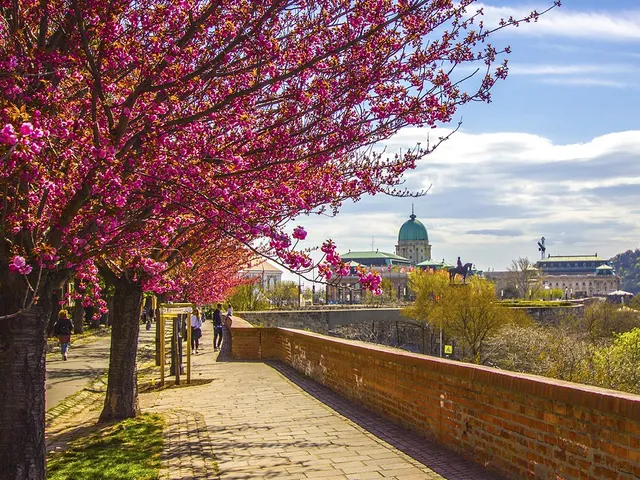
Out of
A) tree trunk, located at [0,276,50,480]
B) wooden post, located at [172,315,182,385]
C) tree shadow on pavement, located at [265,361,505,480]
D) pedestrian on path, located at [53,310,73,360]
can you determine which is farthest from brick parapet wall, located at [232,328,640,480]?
pedestrian on path, located at [53,310,73,360]

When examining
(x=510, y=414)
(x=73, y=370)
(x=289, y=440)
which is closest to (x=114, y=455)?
(x=289, y=440)

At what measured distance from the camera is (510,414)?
6.62 meters

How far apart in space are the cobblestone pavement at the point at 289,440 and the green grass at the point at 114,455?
197 mm

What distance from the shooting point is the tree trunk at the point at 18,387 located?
6520mm

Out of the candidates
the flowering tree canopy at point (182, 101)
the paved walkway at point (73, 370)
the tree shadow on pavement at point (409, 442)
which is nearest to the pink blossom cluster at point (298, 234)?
the flowering tree canopy at point (182, 101)

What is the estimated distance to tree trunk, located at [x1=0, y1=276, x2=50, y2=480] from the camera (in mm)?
6520

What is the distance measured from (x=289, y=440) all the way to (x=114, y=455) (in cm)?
197

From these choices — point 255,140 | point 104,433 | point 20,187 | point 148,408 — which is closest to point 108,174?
point 20,187

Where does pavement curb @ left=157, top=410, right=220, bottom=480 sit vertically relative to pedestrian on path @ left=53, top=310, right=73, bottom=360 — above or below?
below

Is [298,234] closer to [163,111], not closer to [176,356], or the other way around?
[163,111]

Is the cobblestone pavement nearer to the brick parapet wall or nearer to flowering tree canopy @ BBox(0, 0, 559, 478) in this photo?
the brick parapet wall

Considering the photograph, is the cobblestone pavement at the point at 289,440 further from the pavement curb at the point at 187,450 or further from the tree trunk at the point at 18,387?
the tree trunk at the point at 18,387

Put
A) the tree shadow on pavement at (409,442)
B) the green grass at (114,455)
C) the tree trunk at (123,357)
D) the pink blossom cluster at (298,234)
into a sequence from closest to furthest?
the pink blossom cluster at (298,234) < the tree shadow on pavement at (409,442) < the green grass at (114,455) < the tree trunk at (123,357)

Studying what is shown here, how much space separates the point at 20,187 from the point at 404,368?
4.92 metres
